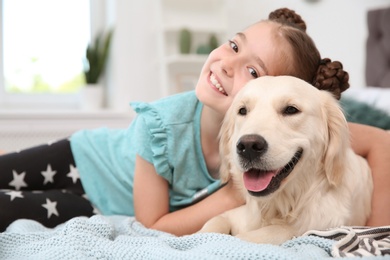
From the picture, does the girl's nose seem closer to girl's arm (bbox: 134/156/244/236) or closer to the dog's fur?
→ the dog's fur

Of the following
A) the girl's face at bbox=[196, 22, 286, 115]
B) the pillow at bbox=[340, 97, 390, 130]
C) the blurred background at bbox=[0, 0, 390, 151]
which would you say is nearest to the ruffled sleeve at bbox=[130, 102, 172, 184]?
the girl's face at bbox=[196, 22, 286, 115]

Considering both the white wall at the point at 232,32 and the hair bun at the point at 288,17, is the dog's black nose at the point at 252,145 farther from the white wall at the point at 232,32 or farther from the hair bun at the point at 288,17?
the white wall at the point at 232,32

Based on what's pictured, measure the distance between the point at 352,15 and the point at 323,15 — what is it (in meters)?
0.18

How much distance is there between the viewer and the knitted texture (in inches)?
39.0

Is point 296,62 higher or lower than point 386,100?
higher

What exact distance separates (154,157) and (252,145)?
0.51 m

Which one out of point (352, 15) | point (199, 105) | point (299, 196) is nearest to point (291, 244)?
point (299, 196)

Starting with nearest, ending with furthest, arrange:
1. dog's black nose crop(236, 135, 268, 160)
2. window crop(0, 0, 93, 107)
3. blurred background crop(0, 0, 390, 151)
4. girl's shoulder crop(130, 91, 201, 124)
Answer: dog's black nose crop(236, 135, 268, 160)
girl's shoulder crop(130, 91, 201, 124)
blurred background crop(0, 0, 390, 151)
window crop(0, 0, 93, 107)

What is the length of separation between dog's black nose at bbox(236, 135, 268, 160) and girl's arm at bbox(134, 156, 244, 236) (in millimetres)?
A: 372

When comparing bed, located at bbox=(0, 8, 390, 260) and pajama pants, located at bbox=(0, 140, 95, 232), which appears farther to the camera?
pajama pants, located at bbox=(0, 140, 95, 232)

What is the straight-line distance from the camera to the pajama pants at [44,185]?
1.67m

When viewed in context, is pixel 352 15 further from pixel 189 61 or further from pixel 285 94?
pixel 285 94

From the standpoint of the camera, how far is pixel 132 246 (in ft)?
3.56

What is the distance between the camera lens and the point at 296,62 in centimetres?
149
